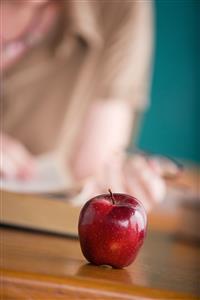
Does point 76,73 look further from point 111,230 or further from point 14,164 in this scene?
point 111,230

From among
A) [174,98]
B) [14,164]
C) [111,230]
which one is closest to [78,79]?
[14,164]

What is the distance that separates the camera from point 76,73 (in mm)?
1516

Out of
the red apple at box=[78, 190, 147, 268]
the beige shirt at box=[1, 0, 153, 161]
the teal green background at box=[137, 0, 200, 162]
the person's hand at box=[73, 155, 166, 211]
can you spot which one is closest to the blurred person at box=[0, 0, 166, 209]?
the beige shirt at box=[1, 0, 153, 161]

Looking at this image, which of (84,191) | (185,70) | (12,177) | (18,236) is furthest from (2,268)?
(185,70)

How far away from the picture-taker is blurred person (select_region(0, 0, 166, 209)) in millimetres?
1386

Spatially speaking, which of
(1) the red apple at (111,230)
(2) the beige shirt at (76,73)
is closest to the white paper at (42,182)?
(1) the red apple at (111,230)

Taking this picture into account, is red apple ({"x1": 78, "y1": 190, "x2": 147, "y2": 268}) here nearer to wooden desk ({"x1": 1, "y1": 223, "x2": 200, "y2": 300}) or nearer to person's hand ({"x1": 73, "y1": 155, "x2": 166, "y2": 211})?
wooden desk ({"x1": 1, "y1": 223, "x2": 200, "y2": 300})

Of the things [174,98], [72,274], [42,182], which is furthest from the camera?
[174,98]

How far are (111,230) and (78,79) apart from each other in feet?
3.25

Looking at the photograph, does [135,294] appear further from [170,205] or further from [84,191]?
[170,205]

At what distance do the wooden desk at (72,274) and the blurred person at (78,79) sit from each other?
2.14ft

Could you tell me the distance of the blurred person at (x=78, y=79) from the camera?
1.39m

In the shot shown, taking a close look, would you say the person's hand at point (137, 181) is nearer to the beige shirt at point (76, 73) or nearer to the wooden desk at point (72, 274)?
the wooden desk at point (72, 274)

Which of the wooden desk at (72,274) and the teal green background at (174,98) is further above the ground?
the wooden desk at (72,274)
